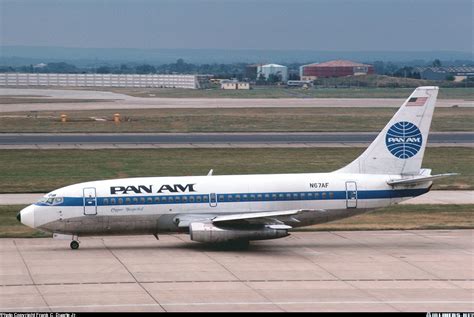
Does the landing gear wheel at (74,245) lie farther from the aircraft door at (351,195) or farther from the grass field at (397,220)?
the aircraft door at (351,195)

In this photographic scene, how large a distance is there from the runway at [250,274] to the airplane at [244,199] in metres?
0.93

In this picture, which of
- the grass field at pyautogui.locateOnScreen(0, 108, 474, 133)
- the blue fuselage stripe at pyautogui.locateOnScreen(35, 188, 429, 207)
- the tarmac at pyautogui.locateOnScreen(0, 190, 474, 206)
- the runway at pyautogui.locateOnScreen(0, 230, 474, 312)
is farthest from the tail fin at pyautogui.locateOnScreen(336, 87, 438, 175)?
the grass field at pyautogui.locateOnScreen(0, 108, 474, 133)

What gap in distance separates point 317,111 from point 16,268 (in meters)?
91.5

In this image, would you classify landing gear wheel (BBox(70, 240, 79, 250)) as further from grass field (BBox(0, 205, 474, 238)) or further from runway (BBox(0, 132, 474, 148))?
runway (BBox(0, 132, 474, 148))

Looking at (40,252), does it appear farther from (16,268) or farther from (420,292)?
(420,292)

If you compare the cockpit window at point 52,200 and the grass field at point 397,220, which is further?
the grass field at point 397,220

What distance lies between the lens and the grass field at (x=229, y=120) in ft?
329

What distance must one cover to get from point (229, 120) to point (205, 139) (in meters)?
22.5

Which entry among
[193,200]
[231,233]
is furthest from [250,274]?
[193,200]

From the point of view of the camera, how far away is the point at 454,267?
3691 centimetres

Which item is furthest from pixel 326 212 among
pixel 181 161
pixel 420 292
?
Answer: pixel 181 161

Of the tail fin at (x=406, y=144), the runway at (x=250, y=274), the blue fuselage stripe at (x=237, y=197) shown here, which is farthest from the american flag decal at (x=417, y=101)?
the runway at (x=250, y=274)

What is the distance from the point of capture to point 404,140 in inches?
1690

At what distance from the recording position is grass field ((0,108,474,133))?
10025cm
